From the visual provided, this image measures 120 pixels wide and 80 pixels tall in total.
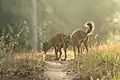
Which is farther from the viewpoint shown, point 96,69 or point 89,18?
point 89,18

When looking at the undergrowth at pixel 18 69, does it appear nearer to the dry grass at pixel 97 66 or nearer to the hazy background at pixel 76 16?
the dry grass at pixel 97 66

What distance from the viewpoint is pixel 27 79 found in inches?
380

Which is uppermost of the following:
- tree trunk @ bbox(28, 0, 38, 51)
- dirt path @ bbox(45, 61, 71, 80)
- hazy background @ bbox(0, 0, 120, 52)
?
hazy background @ bbox(0, 0, 120, 52)

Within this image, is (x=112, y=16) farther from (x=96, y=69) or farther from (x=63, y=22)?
(x=96, y=69)

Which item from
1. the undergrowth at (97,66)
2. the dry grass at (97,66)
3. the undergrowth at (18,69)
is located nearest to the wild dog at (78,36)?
the dry grass at (97,66)

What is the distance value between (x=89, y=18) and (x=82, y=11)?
93 cm

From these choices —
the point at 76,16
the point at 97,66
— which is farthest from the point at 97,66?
the point at 76,16

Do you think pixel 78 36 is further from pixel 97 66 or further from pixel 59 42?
pixel 97 66

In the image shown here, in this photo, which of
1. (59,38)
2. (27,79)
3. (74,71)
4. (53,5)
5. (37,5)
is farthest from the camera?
(53,5)

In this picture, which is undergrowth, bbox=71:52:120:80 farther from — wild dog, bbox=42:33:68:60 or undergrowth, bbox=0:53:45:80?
wild dog, bbox=42:33:68:60

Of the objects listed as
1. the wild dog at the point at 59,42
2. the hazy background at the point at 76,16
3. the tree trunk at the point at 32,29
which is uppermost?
the hazy background at the point at 76,16

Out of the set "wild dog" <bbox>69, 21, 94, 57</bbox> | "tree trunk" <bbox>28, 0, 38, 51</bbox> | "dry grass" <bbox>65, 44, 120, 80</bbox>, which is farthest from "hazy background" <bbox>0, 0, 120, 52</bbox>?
"dry grass" <bbox>65, 44, 120, 80</bbox>

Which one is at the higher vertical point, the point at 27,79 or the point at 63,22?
the point at 63,22

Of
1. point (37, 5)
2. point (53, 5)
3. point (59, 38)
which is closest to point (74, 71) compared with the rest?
point (59, 38)
